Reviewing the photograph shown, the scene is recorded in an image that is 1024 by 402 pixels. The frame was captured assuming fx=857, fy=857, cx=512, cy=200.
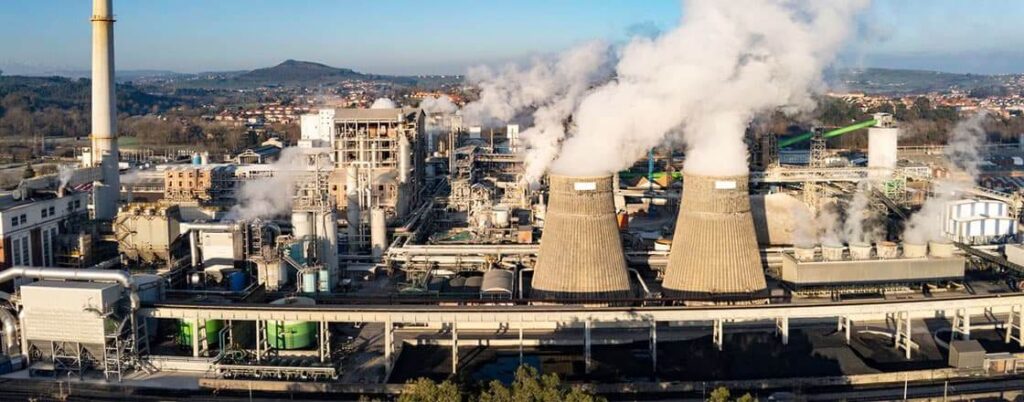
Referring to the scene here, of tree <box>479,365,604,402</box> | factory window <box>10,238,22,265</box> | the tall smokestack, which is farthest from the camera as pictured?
the tall smokestack

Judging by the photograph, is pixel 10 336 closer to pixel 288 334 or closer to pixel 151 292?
pixel 151 292

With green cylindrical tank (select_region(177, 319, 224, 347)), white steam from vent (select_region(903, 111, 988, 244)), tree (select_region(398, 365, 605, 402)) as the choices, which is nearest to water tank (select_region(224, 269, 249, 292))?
green cylindrical tank (select_region(177, 319, 224, 347))

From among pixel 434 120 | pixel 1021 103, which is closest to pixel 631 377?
pixel 434 120

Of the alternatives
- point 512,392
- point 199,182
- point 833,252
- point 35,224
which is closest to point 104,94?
point 35,224

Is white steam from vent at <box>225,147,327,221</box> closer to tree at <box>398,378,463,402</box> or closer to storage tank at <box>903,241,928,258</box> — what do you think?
tree at <box>398,378,463,402</box>

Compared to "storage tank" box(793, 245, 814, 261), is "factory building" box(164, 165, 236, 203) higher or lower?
higher

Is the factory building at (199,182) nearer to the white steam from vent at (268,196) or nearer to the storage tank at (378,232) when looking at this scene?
the white steam from vent at (268,196)
